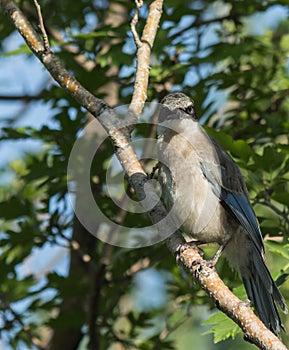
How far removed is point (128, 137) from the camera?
4375 millimetres

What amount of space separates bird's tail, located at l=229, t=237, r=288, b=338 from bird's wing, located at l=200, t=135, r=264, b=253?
17cm

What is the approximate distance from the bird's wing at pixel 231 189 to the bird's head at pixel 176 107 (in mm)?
300

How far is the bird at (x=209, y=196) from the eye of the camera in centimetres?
465

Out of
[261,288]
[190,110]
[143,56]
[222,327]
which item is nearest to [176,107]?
[190,110]

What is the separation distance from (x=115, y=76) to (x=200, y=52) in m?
0.74

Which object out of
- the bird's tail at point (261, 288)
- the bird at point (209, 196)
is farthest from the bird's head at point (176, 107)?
the bird's tail at point (261, 288)

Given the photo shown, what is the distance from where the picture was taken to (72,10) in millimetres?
6176

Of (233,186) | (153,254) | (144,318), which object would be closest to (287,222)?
(233,186)

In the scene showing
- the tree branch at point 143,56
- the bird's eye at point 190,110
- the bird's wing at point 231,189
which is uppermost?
the tree branch at point 143,56

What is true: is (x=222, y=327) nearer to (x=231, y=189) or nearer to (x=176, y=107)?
(x=231, y=189)

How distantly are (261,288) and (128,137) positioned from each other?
1320 mm

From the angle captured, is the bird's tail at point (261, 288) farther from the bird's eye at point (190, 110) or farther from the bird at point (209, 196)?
the bird's eye at point (190, 110)

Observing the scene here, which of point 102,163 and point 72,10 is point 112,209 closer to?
point 102,163

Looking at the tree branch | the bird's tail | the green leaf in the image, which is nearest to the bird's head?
the tree branch
